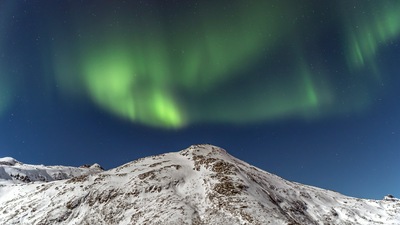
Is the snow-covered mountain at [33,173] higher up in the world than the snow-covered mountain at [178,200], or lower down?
higher up

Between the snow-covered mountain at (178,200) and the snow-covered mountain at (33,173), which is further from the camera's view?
the snow-covered mountain at (33,173)

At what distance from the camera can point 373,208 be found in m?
58.1

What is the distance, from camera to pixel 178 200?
4016 cm

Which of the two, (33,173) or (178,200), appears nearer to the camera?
(178,200)

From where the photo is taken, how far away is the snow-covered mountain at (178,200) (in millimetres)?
36906

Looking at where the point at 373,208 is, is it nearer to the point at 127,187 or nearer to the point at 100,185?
the point at 127,187

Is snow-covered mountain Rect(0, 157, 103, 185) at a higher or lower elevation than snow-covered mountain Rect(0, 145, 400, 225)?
higher

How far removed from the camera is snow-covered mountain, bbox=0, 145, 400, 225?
36.9 m

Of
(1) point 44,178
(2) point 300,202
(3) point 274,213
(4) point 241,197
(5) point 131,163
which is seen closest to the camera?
(3) point 274,213

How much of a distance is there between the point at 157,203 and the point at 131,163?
19.1 m

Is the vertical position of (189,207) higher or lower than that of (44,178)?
lower

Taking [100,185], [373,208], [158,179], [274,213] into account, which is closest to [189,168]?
[158,179]

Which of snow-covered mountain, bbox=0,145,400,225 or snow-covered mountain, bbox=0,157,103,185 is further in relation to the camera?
snow-covered mountain, bbox=0,157,103,185

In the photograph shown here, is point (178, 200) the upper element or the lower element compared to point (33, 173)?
lower
